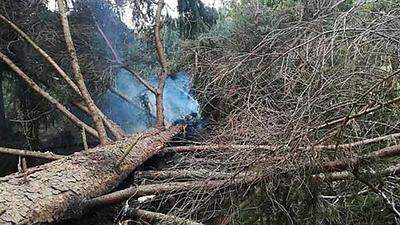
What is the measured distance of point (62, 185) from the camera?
9.79 ft

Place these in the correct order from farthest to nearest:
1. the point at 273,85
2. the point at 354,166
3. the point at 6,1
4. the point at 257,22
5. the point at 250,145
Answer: the point at 257,22 → the point at 6,1 → the point at 273,85 → the point at 250,145 → the point at 354,166

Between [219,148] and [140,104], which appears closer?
[219,148]

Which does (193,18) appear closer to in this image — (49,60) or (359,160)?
(49,60)

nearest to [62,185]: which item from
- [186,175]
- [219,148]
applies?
[186,175]

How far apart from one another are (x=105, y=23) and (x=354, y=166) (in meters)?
5.09

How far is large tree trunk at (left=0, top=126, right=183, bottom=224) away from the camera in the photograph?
102 inches

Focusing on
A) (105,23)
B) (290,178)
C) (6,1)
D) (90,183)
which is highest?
(6,1)

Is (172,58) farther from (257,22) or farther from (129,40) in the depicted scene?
(257,22)

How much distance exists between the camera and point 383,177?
2363 millimetres

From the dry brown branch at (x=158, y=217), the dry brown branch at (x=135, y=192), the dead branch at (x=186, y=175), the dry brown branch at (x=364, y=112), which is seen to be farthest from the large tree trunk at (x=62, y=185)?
the dry brown branch at (x=364, y=112)

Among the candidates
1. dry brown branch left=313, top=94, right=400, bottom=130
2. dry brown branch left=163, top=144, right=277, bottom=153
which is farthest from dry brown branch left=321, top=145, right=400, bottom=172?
dry brown branch left=163, top=144, right=277, bottom=153

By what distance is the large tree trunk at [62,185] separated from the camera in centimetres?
259

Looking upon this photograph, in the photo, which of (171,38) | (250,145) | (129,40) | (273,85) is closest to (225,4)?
(171,38)

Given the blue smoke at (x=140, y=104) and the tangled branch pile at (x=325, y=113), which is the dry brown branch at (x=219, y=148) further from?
the blue smoke at (x=140, y=104)
